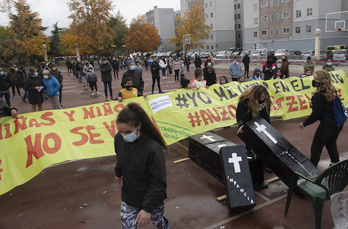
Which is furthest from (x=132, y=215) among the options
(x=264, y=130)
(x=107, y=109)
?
(x=107, y=109)

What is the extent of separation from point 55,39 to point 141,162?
6983 centimetres

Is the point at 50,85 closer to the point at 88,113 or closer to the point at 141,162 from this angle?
the point at 88,113

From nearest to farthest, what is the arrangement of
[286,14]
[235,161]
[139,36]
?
[235,161], [139,36], [286,14]

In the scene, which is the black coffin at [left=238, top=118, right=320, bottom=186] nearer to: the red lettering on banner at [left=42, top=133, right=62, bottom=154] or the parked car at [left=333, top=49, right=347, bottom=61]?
the red lettering on banner at [left=42, top=133, right=62, bottom=154]

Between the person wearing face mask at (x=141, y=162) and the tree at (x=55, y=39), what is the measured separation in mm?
63327

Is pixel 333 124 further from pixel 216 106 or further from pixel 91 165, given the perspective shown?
pixel 91 165

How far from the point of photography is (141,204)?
2691 millimetres

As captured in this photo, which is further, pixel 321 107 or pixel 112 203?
pixel 112 203

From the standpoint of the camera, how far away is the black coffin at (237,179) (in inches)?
156

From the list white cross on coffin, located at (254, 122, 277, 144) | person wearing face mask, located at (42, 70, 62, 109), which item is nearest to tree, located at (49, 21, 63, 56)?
person wearing face mask, located at (42, 70, 62, 109)

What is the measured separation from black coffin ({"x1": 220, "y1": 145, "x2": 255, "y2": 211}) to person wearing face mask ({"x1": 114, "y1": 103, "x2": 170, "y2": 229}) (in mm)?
1710

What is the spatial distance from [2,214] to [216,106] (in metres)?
5.17

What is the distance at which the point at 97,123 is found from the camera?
5.89 m

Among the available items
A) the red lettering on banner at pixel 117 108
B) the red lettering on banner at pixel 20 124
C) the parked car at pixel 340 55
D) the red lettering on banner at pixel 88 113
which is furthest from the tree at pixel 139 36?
the red lettering on banner at pixel 20 124
